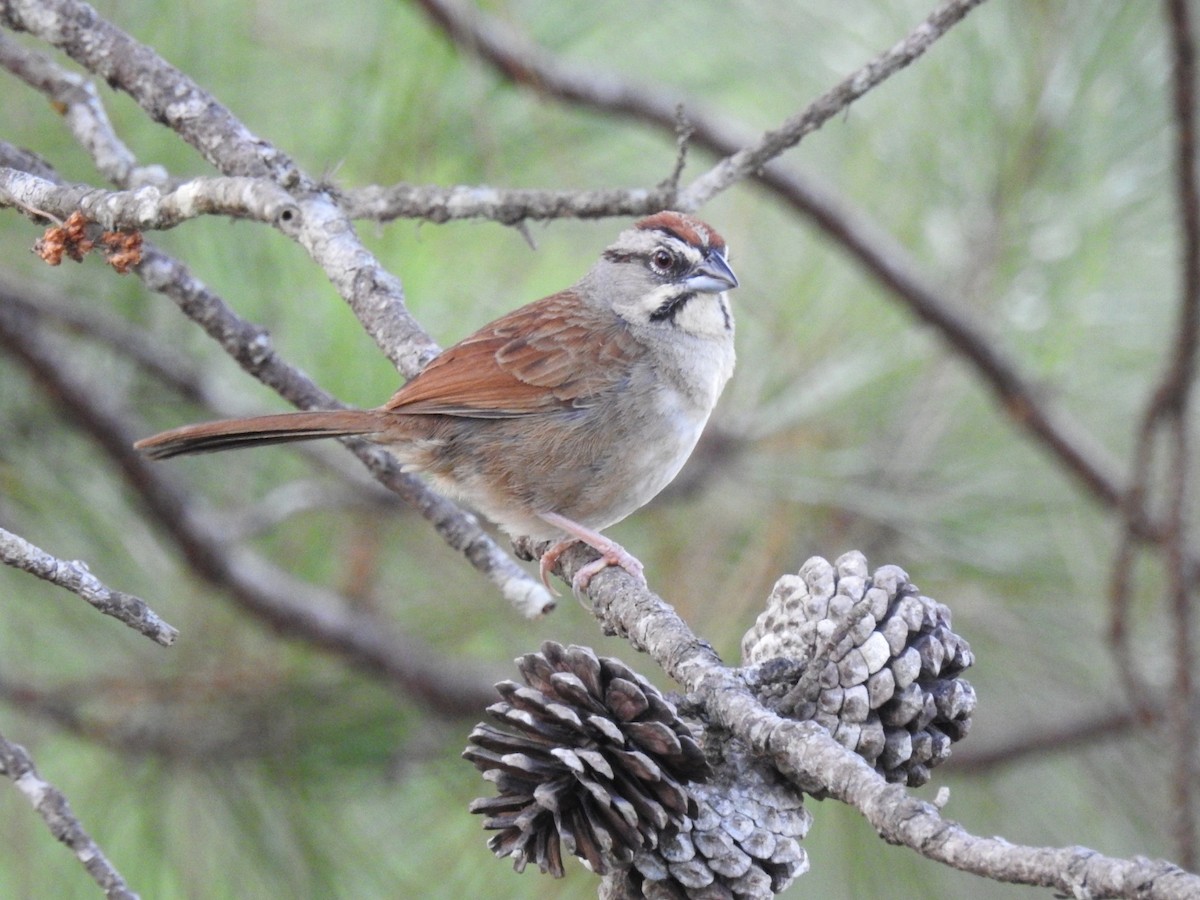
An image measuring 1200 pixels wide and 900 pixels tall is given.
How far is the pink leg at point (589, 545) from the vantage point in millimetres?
2865

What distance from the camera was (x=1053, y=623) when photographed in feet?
13.9

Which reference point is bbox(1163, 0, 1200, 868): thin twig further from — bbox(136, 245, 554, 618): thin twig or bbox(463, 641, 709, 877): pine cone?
bbox(463, 641, 709, 877): pine cone

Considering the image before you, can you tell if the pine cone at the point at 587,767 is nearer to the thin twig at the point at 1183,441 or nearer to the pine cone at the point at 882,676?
the pine cone at the point at 882,676

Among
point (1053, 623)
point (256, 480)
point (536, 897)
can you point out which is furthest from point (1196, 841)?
point (256, 480)

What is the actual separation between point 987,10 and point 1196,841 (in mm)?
2645

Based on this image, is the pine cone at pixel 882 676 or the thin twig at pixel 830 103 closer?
the pine cone at pixel 882 676

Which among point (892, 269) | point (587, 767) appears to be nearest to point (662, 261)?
point (892, 269)

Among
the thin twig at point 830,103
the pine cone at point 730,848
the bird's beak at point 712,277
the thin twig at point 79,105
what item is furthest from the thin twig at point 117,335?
the pine cone at point 730,848

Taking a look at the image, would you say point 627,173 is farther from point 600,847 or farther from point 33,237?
point 600,847

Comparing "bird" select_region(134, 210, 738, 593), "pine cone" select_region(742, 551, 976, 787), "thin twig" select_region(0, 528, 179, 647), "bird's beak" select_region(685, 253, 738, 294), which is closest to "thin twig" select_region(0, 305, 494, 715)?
"bird" select_region(134, 210, 738, 593)

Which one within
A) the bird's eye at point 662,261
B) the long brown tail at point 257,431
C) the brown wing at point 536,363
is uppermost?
the bird's eye at point 662,261

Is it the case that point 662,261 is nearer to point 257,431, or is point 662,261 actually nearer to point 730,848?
point 257,431

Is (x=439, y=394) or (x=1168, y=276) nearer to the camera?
(x=439, y=394)

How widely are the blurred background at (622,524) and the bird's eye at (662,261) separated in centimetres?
52
